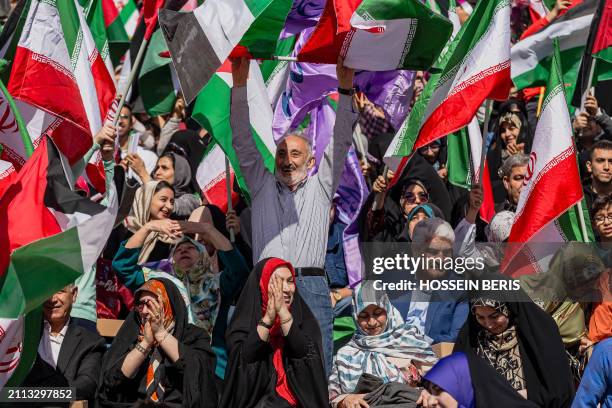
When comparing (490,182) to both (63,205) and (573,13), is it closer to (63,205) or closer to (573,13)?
(573,13)

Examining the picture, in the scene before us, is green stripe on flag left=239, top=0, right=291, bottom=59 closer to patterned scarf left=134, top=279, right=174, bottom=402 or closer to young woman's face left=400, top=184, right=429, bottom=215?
patterned scarf left=134, top=279, right=174, bottom=402

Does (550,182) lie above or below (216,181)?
above

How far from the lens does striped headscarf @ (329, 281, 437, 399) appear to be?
Answer: 362 inches

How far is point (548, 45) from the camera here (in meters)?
12.7

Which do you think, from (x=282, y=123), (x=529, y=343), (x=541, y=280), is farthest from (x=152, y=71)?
(x=529, y=343)

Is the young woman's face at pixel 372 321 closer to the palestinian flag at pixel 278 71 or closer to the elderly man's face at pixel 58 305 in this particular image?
the elderly man's face at pixel 58 305

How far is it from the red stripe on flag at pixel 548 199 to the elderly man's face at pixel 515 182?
680 mm

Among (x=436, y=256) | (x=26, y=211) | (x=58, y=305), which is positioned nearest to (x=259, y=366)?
(x=58, y=305)

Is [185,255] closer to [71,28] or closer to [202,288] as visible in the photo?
[202,288]

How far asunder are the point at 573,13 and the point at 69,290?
5425mm

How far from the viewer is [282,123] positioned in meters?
11.2

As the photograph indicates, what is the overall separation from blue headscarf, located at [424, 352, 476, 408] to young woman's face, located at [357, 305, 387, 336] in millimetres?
877

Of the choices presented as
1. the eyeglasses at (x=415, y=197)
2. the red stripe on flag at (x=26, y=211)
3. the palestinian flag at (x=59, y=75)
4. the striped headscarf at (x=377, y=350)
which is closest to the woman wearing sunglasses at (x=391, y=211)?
the eyeglasses at (x=415, y=197)

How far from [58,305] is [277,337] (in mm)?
1479
